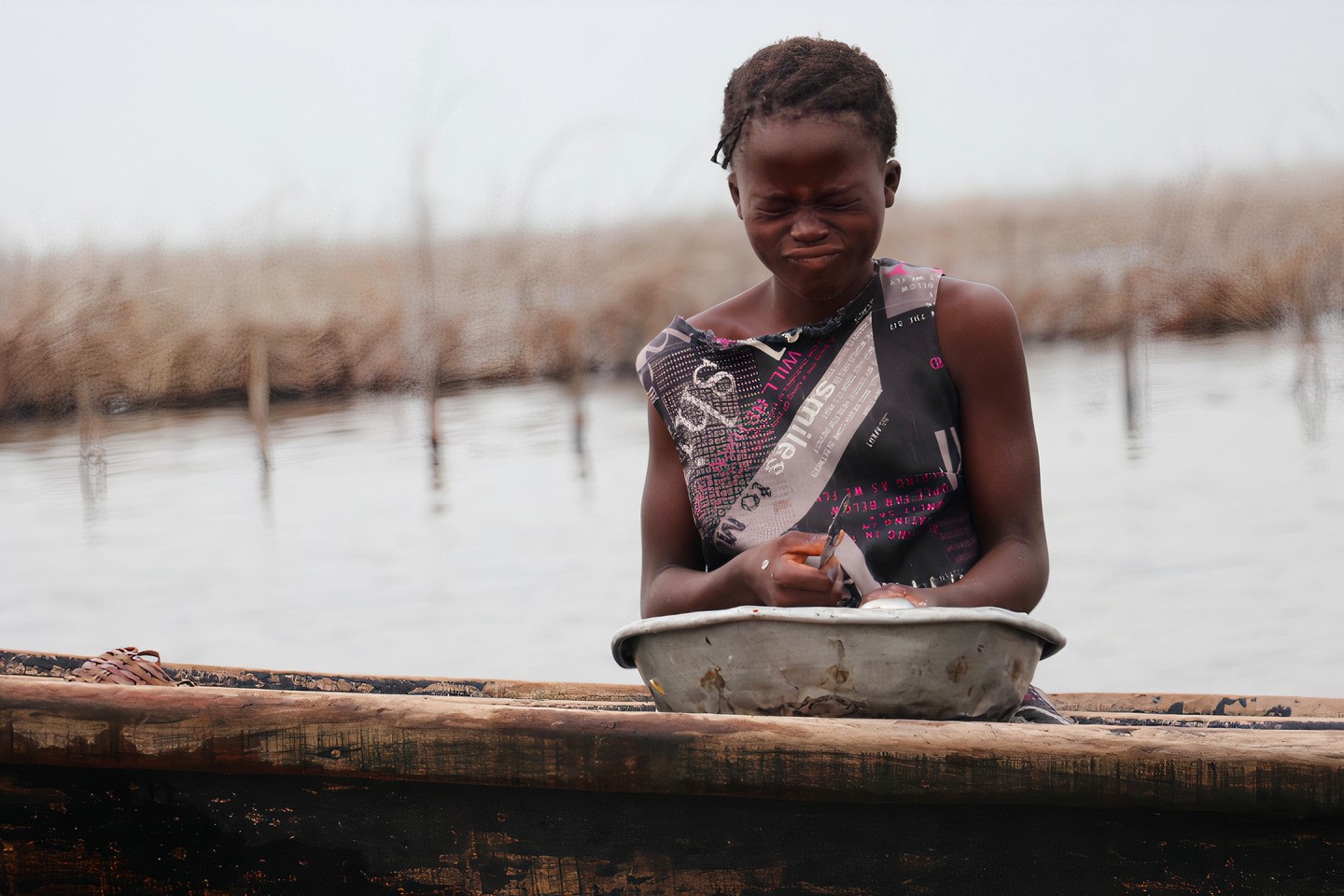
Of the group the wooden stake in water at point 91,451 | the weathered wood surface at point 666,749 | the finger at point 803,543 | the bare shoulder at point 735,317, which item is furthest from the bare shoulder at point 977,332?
the wooden stake in water at point 91,451

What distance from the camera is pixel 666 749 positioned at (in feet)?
4.11

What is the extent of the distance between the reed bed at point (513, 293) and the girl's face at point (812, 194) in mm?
12625

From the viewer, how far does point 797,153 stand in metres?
1.42

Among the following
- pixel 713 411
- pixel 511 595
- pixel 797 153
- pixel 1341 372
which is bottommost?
pixel 511 595

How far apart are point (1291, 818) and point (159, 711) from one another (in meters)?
1.16

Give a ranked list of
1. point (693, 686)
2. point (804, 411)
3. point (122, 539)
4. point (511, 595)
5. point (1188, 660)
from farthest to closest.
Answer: point (122, 539) < point (511, 595) < point (1188, 660) < point (804, 411) < point (693, 686)

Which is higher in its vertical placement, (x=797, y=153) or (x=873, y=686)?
(x=797, y=153)

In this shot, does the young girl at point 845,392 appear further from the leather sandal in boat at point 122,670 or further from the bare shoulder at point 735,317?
the leather sandal in boat at point 122,670

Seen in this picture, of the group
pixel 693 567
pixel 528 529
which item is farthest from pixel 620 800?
pixel 528 529

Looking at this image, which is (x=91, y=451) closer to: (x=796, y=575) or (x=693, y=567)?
(x=693, y=567)

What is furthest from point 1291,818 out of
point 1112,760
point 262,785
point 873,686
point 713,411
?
point 262,785

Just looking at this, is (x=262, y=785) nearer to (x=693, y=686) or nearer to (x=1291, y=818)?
(x=693, y=686)

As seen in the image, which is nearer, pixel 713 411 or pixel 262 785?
pixel 262 785

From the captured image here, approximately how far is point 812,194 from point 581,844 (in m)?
0.76
